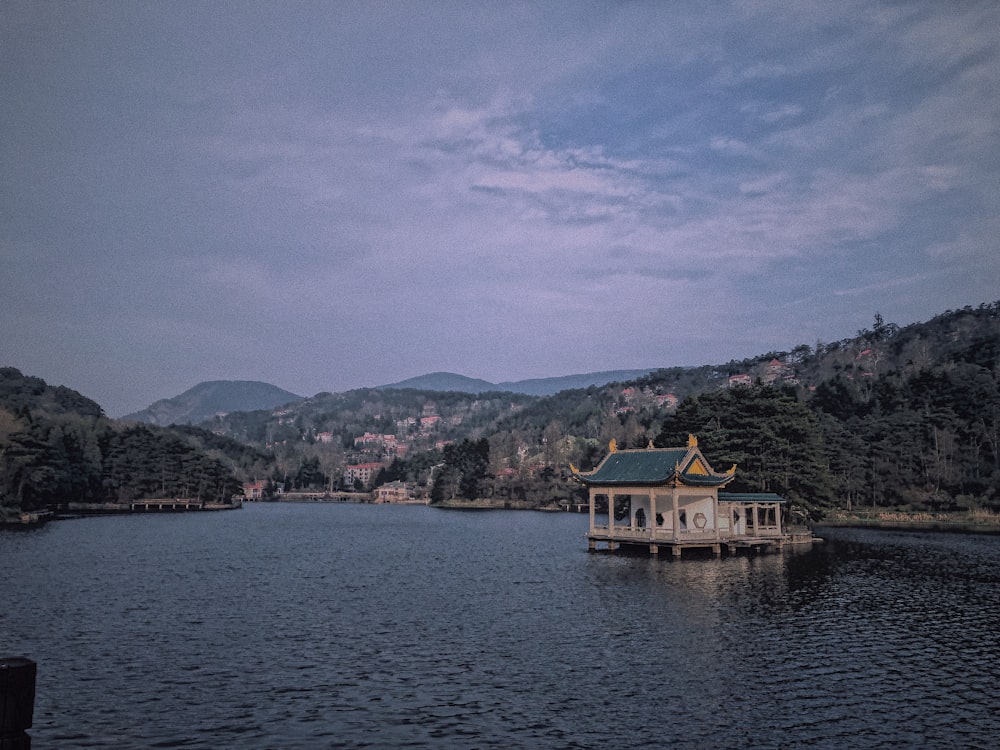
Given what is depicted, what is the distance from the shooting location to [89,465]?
120 metres

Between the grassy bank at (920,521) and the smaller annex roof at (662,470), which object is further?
the grassy bank at (920,521)

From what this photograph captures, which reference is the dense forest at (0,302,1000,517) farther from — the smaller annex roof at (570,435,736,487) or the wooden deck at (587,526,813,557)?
the smaller annex roof at (570,435,736,487)

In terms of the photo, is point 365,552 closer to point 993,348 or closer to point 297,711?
point 297,711

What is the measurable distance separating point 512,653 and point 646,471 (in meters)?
29.6

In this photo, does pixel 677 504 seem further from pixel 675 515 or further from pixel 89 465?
pixel 89 465

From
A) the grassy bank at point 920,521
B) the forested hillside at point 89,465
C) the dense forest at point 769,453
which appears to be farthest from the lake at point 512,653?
the forested hillside at point 89,465

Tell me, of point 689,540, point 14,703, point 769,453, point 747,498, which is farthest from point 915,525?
point 14,703

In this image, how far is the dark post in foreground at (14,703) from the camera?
679cm

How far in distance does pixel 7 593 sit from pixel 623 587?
27.6 metres

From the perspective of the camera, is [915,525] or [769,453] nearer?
[769,453]

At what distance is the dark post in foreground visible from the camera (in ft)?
22.3

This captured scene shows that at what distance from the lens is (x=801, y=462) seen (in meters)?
59.9

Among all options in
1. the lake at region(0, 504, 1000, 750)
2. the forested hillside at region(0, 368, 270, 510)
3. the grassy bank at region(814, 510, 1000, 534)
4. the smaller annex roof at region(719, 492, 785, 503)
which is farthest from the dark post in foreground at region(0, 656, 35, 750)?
the forested hillside at region(0, 368, 270, 510)

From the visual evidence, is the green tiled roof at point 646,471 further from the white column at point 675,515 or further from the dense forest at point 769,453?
the dense forest at point 769,453
